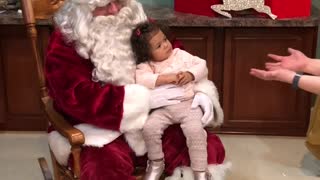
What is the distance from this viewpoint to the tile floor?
Answer: 10.0 ft

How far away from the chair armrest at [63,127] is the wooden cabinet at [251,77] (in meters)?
Answer: 1.08

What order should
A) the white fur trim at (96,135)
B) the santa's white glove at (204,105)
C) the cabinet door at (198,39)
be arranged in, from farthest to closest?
the cabinet door at (198,39)
the santa's white glove at (204,105)
the white fur trim at (96,135)

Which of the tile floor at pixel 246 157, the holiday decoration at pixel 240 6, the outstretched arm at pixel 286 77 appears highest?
the holiday decoration at pixel 240 6

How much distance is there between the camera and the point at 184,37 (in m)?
3.29

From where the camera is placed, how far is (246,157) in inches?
127

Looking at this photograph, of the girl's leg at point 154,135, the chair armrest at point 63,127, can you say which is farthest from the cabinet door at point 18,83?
the girl's leg at point 154,135

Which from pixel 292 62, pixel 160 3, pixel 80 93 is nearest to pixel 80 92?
pixel 80 93

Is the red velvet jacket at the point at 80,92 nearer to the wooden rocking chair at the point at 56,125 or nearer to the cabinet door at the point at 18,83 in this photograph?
the wooden rocking chair at the point at 56,125

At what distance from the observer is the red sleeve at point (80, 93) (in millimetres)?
2266

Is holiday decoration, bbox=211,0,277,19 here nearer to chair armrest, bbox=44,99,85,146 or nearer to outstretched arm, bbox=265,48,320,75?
outstretched arm, bbox=265,48,320,75

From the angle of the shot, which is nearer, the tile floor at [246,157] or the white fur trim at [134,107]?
the white fur trim at [134,107]

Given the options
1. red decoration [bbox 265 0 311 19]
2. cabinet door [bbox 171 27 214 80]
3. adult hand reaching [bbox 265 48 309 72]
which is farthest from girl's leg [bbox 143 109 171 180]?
red decoration [bbox 265 0 311 19]

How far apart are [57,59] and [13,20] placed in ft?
3.36

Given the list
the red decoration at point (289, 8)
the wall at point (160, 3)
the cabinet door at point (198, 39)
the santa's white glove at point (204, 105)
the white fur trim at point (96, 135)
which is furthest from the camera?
the wall at point (160, 3)
